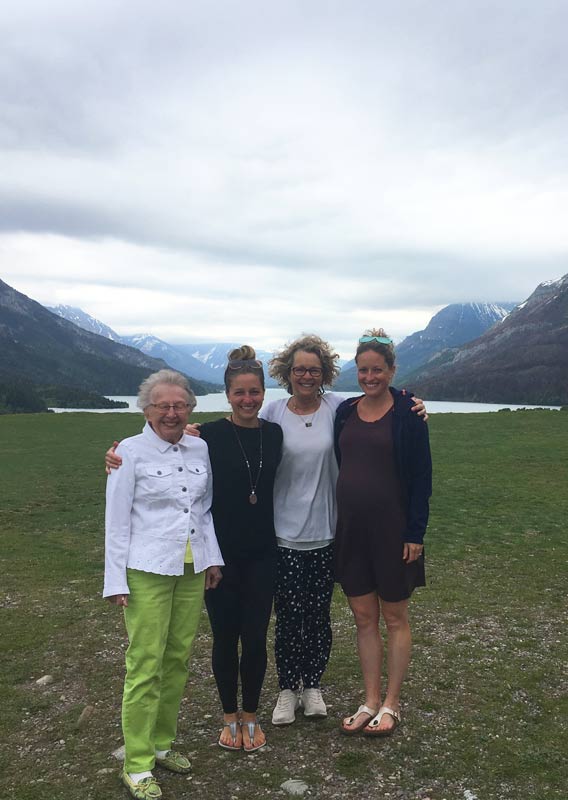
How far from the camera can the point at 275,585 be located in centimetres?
466

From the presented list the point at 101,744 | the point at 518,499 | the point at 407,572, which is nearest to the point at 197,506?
the point at 407,572

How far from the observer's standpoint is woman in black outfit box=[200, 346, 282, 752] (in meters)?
4.25

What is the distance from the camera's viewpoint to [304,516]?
4.54 metres

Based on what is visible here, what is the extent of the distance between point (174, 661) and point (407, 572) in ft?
6.04

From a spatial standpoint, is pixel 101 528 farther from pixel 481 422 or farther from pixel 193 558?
pixel 481 422

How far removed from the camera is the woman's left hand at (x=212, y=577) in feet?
13.6

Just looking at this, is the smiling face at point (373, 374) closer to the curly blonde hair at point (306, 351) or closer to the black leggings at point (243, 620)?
the curly blonde hair at point (306, 351)

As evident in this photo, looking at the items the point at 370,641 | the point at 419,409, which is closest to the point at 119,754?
the point at 370,641

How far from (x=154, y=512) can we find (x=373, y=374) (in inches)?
76.7

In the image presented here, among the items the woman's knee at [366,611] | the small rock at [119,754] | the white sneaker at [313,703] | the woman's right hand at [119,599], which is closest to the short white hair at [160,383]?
the woman's right hand at [119,599]

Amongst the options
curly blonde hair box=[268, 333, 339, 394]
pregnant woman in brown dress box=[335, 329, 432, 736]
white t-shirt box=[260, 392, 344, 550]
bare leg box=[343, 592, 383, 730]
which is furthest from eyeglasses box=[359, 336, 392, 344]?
bare leg box=[343, 592, 383, 730]

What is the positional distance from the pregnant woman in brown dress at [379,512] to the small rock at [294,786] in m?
0.72

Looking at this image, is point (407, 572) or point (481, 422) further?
point (481, 422)

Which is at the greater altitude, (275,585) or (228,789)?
(275,585)
